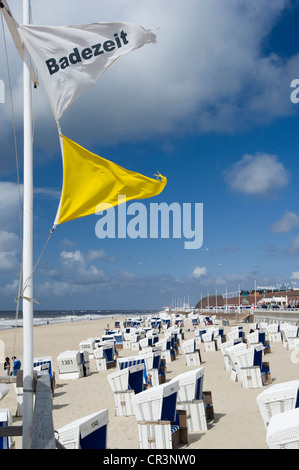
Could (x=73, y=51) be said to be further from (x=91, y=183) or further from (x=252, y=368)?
(x=252, y=368)

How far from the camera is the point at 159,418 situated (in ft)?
27.2

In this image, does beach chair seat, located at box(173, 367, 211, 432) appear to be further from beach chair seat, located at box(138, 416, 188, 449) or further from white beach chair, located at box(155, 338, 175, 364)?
white beach chair, located at box(155, 338, 175, 364)

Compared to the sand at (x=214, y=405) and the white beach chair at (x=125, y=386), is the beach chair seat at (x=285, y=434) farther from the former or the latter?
the white beach chair at (x=125, y=386)

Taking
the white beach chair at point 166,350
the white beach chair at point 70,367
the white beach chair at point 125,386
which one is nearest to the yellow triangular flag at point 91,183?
the white beach chair at point 125,386

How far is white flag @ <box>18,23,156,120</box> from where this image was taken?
16.3ft

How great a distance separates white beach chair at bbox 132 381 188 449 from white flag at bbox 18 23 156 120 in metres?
5.47

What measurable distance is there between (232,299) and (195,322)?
75.5 metres

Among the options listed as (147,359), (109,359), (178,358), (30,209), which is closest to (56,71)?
(30,209)

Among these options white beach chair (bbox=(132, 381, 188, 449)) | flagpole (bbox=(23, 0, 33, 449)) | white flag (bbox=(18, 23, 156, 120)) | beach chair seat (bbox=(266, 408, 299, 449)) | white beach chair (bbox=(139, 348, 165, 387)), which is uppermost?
white flag (bbox=(18, 23, 156, 120))

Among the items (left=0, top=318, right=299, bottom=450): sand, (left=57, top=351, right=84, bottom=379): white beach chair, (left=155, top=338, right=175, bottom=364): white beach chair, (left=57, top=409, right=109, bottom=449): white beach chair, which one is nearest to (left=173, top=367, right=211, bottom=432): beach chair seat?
(left=0, top=318, right=299, bottom=450): sand

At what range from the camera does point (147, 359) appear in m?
16.0

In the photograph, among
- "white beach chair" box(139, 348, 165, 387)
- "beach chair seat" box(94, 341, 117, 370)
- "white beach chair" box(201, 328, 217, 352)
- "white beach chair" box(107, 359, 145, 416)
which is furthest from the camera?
"white beach chair" box(201, 328, 217, 352)
